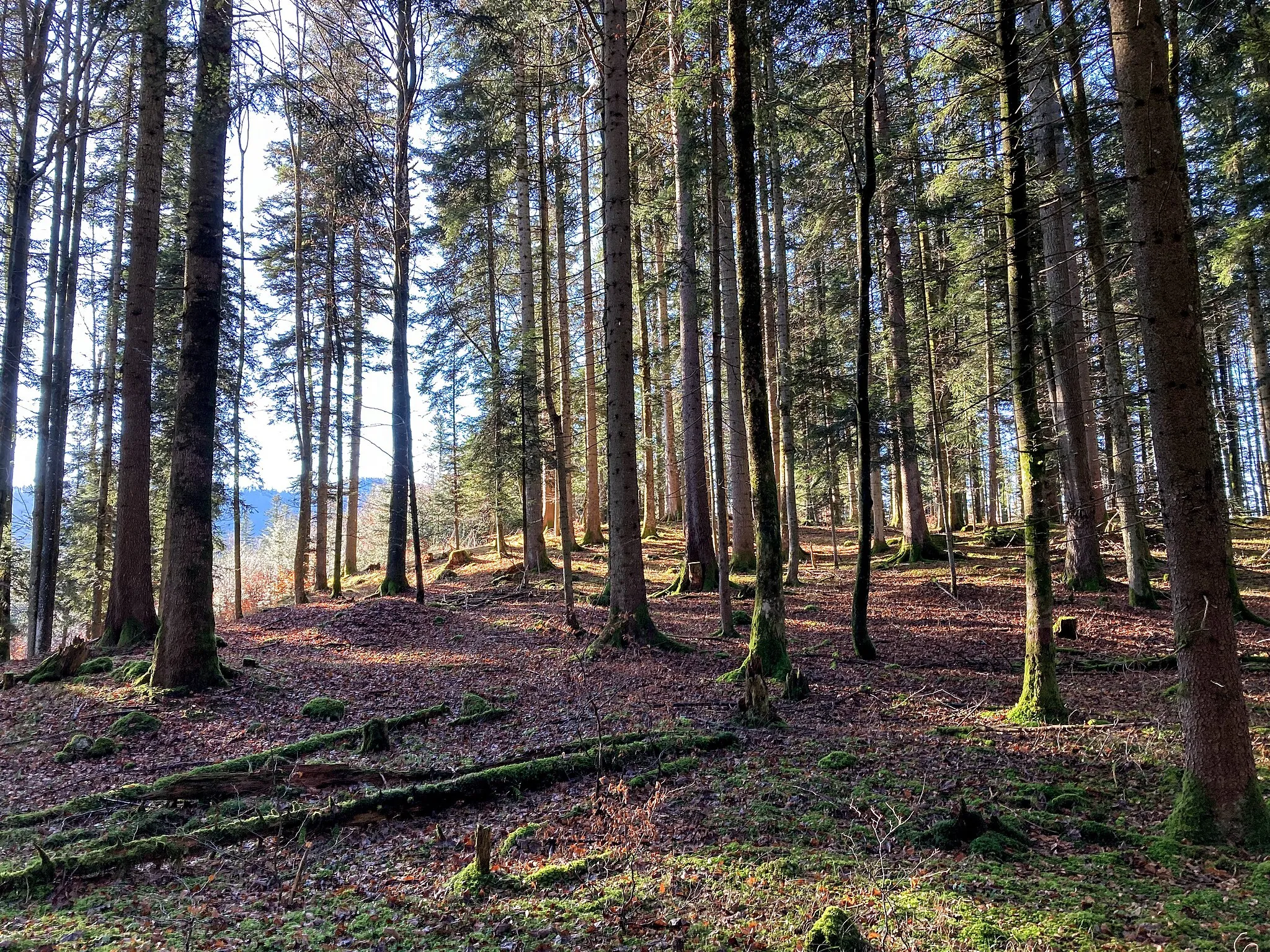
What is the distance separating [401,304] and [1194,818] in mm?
17339

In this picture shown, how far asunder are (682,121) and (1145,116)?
8.53 m

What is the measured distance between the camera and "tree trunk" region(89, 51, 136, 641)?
1717cm

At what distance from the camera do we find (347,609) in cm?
1507

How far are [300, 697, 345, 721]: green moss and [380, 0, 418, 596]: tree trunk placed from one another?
7.76 meters

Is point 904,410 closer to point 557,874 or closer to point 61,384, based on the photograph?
point 557,874

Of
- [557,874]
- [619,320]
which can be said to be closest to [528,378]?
[619,320]

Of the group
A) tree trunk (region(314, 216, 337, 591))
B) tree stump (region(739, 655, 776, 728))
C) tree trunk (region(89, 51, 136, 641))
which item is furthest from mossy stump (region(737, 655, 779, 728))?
tree trunk (region(89, 51, 136, 641))

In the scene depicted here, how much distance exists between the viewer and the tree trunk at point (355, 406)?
21.2 metres

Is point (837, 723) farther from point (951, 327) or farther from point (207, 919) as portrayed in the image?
point (951, 327)

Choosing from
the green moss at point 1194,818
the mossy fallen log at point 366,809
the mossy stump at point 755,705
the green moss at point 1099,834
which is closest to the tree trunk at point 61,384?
the mossy fallen log at point 366,809

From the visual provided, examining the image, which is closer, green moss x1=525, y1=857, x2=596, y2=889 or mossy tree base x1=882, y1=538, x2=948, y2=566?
green moss x1=525, y1=857, x2=596, y2=889

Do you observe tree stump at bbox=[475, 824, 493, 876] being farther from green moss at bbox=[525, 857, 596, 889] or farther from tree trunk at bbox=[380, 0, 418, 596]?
tree trunk at bbox=[380, 0, 418, 596]

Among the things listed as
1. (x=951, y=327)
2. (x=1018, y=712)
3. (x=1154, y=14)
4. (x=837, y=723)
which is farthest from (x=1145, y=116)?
(x=951, y=327)

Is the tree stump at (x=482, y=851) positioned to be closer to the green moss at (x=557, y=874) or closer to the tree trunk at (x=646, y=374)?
the green moss at (x=557, y=874)
